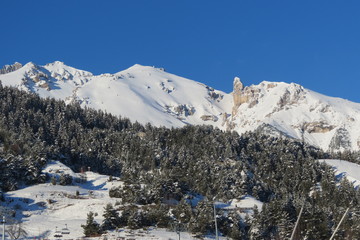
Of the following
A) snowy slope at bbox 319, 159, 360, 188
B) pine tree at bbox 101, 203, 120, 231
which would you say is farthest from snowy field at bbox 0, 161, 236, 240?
snowy slope at bbox 319, 159, 360, 188

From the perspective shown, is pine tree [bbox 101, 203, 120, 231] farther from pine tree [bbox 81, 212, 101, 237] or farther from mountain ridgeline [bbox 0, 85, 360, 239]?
pine tree [bbox 81, 212, 101, 237]

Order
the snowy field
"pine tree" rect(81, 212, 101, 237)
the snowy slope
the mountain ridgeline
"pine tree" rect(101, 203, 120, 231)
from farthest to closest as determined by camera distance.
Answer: the snowy slope, the mountain ridgeline, "pine tree" rect(101, 203, 120, 231), the snowy field, "pine tree" rect(81, 212, 101, 237)

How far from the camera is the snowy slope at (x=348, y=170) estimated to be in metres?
138

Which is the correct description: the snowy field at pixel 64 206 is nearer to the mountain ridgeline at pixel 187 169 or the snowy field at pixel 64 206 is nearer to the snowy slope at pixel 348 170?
the mountain ridgeline at pixel 187 169

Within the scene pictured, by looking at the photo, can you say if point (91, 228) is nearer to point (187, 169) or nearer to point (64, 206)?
point (64, 206)

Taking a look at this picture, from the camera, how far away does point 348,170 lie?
150 m

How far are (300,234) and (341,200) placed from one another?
108 feet

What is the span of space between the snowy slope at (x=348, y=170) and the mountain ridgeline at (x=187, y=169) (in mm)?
8773

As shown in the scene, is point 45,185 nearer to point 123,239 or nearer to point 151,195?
point 151,195

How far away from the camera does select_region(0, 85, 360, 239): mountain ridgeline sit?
8269 centimetres

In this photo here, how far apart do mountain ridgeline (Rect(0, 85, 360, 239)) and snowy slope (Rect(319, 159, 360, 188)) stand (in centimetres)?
877

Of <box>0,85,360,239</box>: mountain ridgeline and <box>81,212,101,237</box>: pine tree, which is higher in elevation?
<box>0,85,360,239</box>: mountain ridgeline

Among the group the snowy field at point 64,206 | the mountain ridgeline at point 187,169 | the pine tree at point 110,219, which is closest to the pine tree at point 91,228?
the snowy field at point 64,206

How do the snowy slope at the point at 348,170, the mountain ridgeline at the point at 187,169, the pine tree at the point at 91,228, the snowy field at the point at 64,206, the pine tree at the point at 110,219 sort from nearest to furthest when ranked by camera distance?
1. the pine tree at the point at 91,228
2. the snowy field at the point at 64,206
3. the pine tree at the point at 110,219
4. the mountain ridgeline at the point at 187,169
5. the snowy slope at the point at 348,170
